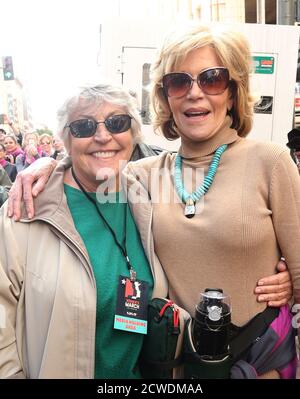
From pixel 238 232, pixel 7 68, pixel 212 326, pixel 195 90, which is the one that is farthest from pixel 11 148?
pixel 212 326

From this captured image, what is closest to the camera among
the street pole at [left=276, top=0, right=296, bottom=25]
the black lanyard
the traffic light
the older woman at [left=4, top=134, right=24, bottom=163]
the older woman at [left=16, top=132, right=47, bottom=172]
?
the black lanyard

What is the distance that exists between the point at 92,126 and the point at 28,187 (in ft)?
1.20

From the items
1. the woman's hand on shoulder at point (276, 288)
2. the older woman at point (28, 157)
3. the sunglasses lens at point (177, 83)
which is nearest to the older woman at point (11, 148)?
the older woman at point (28, 157)

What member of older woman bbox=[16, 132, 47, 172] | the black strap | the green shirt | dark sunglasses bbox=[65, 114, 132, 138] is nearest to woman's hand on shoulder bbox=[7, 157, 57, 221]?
the green shirt

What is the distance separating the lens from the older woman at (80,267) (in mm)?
1411

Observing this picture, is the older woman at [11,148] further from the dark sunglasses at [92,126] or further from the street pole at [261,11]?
the dark sunglasses at [92,126]

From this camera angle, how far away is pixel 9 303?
1.45 meters

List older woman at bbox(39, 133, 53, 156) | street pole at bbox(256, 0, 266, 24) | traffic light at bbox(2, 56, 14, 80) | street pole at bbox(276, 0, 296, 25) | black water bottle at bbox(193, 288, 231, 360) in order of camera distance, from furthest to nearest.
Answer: traffic light at bbox(2, 56, 14, 80) < older woman at bbox(39, 133, 53, 156) < street pole at bbox(256, 0, 266, 24) < street pole at bbox(276, 0, 296, 25) < black water bottle at bbox(193, 288, 231, 360)

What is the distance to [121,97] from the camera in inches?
63.6

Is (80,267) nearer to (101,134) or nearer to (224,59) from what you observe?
(101,134)

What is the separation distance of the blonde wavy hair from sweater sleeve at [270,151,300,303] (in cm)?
33

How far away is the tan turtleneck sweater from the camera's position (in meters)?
1.48

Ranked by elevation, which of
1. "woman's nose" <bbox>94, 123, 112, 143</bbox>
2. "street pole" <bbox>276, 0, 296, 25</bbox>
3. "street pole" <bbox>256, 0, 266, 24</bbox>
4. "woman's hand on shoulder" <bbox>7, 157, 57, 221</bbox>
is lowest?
"woman's hand on shoulder" <bbox>7, 157, 57, 221</bbox>

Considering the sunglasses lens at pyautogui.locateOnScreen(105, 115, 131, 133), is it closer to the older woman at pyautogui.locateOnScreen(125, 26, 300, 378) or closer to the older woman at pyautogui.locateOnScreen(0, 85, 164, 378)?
the older woman at pyautogui.locateOnScreen(0, 85, 164, 378)
